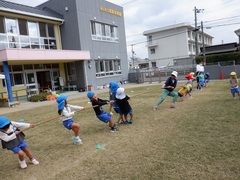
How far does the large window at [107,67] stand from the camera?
21.1m

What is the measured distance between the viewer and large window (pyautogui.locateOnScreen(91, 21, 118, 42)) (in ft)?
68.7

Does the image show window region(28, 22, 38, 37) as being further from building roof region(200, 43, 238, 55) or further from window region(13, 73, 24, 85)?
building roof region(200, 43, 238, 55)

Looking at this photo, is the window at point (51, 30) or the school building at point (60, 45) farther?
the window at point (51, 30)

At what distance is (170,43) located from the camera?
4531 centimetres

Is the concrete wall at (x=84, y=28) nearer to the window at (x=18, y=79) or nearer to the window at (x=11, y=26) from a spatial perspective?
the window at (x=11, y=26)

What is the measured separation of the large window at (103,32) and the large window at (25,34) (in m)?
4.13

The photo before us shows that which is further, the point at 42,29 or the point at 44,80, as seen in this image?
the point at 44,80

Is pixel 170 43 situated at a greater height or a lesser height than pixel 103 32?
greater

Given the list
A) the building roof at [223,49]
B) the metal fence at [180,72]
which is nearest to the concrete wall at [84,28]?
the metal fence at [180,72]

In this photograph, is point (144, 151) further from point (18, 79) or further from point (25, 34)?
point (25, 34)

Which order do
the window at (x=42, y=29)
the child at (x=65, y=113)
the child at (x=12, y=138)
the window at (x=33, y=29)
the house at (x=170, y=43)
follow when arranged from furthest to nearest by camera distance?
the house at (x=170, y=43) < the window at (x=42, y=29) < the window at (x=33, y=29) < the child at (x=65, y=113) < the child at (x=12, y=138)

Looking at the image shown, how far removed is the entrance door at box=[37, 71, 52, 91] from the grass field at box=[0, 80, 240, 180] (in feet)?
43.1

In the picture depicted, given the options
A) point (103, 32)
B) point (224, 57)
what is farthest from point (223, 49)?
point (103, 32)

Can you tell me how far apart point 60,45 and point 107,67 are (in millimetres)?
5547
